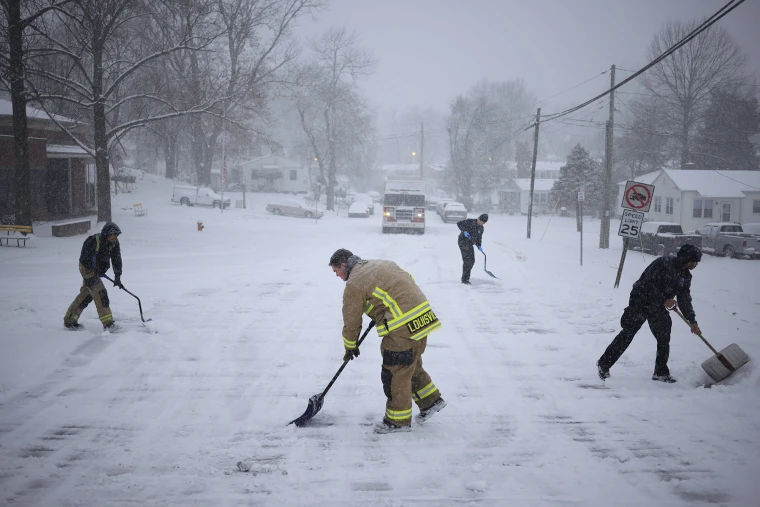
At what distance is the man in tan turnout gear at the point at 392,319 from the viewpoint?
451 cm

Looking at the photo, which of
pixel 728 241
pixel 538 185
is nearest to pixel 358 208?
pixel 728 241

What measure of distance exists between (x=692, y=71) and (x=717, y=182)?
55.9ft

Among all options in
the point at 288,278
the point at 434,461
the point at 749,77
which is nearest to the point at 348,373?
the point at 434,461

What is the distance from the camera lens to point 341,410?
5258 millimetres

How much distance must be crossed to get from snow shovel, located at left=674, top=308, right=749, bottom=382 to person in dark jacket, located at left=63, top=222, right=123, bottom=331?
25.7 ft

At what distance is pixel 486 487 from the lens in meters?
3.88

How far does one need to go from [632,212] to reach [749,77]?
4764 cm

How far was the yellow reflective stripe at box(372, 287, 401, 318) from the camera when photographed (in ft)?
14.8

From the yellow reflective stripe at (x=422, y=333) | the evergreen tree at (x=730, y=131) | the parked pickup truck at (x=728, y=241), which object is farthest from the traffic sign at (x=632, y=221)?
the evergreen tree at (x=730, y=131)

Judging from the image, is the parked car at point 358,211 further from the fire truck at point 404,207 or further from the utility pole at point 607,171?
the utility pole at point 607,171

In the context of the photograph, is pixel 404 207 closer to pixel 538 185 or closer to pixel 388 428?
pixel 388 428

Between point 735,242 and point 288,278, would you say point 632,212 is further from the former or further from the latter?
point 735,242

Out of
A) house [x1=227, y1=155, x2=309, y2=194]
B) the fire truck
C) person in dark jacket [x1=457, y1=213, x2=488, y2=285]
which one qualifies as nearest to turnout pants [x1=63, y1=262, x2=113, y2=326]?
person in dark jacket [x1=457, y1=213, x2=488, y2=285]

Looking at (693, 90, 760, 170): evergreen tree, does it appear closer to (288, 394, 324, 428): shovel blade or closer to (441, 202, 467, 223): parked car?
(441, 202, 467, 223): parked car
